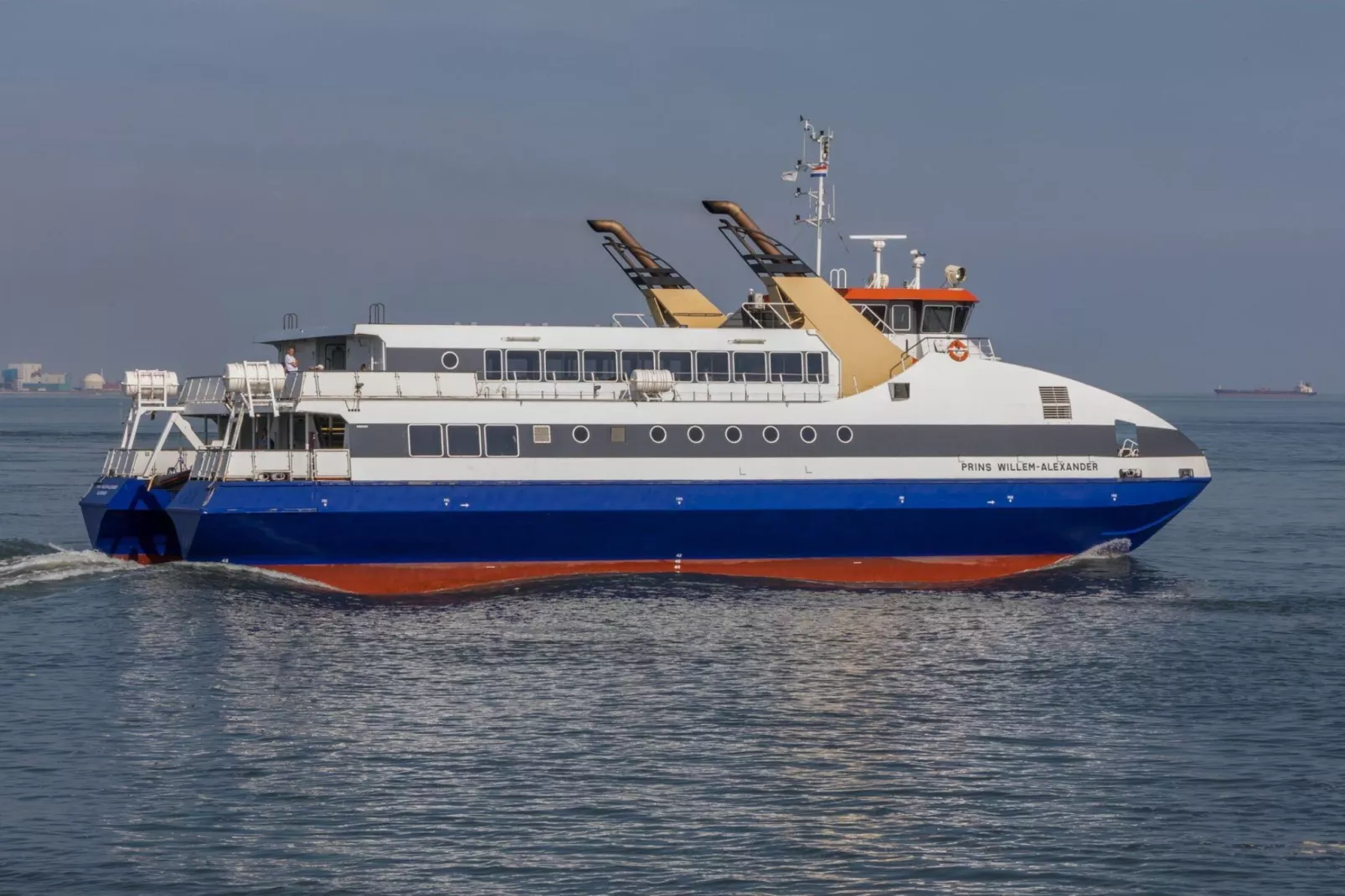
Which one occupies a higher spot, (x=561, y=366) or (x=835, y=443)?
(x=561, y=366)

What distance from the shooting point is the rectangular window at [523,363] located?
34281 mm

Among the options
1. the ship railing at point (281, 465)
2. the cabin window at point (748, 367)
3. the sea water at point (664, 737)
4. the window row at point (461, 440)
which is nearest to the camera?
the sea water at point (664, 737)

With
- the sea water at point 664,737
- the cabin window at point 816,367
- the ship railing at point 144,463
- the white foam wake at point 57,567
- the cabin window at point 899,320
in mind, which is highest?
the cabin window at point 899,320

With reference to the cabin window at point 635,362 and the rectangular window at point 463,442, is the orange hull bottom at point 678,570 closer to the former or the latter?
the rectangular window at point 463,442

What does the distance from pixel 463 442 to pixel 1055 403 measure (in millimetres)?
13684

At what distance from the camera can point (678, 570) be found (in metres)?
34.4

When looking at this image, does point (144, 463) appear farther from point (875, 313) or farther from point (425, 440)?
point (875, 313)

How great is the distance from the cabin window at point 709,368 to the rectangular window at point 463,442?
538 centimetres

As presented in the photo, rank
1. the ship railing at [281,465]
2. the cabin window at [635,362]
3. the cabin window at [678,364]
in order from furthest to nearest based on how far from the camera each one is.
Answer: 1. the cabin window at [678,364]
2. the cabin window at [635,362]
3. the ship railing at [281,465]

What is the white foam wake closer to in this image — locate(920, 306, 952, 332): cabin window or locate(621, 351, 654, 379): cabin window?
locate(621, 351, 654, 379): cabin window

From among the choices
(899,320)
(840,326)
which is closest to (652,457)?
(840,326)

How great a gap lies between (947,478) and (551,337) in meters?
9.40

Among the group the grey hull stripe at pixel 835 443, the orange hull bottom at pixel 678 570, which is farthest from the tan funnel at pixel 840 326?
the orange hull bottom at pixel 678 570

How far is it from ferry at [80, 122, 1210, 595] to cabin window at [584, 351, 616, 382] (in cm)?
7
